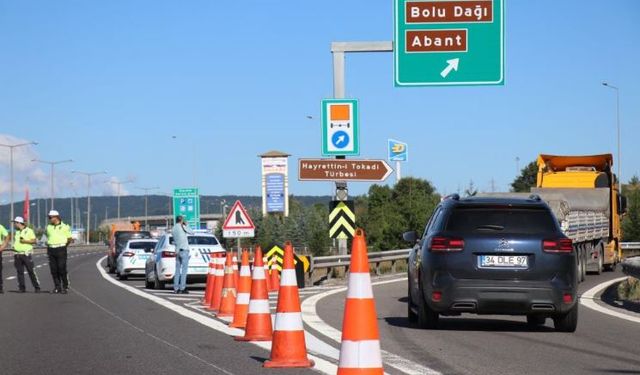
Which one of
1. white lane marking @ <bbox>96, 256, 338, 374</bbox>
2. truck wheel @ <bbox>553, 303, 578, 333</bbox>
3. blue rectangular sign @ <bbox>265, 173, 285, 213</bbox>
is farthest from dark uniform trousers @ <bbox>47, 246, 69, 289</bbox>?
blue rectangular sign @ <bbox>265, 173, 285, 213</bbox>

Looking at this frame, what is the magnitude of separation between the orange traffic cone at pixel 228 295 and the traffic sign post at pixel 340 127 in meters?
7.84

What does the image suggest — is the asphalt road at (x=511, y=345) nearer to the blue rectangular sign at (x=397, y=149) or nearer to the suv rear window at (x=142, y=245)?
the suv rear window at (x=142, y=245)

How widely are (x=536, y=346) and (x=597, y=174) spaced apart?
22.3 m

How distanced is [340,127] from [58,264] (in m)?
6.50

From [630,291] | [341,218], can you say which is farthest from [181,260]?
[630,291]

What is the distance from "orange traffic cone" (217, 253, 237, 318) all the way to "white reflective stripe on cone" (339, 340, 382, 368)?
28.8 feet

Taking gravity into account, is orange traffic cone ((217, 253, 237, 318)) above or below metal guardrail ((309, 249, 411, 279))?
above

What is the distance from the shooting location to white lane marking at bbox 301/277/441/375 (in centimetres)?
1008

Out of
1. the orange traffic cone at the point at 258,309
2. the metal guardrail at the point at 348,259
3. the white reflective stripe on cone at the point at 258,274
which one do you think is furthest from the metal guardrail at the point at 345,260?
the white reflective stripe on cone at the point at 258,274

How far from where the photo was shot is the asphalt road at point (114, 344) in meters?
10.3

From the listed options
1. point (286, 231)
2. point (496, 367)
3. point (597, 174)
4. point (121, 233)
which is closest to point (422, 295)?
point (496, 367)

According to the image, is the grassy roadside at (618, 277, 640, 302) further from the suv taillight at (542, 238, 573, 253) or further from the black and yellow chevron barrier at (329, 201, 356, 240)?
the suv taillight at (542, 238, 573, 253)

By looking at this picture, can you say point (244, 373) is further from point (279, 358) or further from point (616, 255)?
point (616, 255)

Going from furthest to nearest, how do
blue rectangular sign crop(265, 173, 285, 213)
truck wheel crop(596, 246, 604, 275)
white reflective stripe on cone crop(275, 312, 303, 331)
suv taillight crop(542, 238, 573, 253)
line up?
1. blue rectangular sign crop(265, 173, 285, 213)
2. truck wheel crop(596, 246, 604, 275)
3. suv taillight crop(542, 238, 573, 253)
4. white reflective stripe on cone crop(275, 312, 303, 331)
